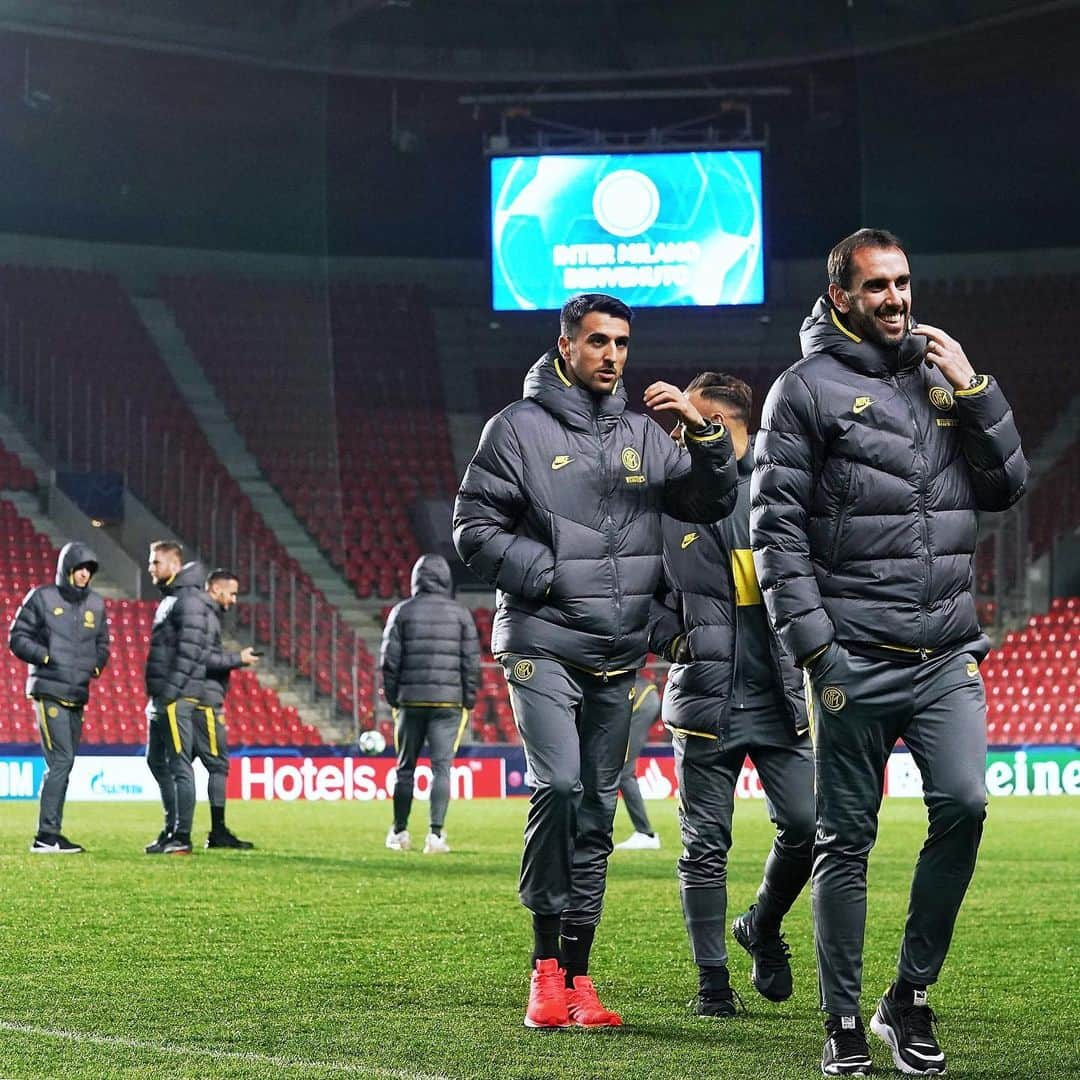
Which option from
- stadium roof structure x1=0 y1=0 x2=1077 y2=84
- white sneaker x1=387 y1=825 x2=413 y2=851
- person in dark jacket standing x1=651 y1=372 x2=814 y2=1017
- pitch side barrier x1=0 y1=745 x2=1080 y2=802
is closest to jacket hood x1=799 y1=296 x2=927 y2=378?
person in dark jacket standing x1=651 y1=372 x2=814 y2=1017

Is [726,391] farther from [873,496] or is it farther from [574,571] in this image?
[873,496]

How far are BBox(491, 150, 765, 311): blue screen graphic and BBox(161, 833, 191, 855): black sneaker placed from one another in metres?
16.6

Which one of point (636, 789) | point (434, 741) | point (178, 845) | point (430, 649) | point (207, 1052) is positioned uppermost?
point (430, 649)

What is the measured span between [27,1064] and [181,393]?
2775 centimetres

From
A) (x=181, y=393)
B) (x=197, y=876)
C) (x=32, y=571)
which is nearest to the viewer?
(x=197, y=876)

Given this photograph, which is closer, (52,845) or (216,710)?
(52,845)

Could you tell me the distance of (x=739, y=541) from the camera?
6.54 m

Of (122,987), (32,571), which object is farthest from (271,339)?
(122,987)

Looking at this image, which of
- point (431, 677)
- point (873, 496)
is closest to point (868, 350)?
point (873, 496)

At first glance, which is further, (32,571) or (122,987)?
(32,571)

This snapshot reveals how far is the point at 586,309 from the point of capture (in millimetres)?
6125

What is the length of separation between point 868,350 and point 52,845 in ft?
32.8

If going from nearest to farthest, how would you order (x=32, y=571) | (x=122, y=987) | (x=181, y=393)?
1. (x=122, y=987)
2. (x=32, y=571)
3. (x=181, y=393)

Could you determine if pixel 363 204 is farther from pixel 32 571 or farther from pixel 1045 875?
pixel 1045 875
